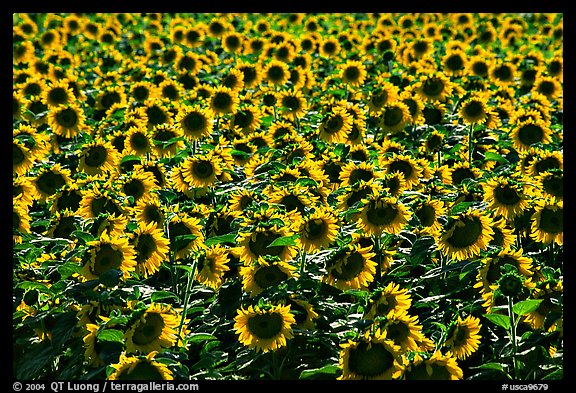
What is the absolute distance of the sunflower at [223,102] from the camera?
766cm

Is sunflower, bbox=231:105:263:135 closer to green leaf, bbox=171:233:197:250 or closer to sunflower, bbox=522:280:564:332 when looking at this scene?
green leaf, bbox=171:233:197:250

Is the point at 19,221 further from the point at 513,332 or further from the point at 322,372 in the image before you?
the point at 513,332

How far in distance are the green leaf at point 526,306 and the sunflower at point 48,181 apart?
3377 mm

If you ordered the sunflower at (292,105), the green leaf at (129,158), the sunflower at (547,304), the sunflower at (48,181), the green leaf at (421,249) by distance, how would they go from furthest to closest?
1. the sunflower at (292,105)
2. the green leaf at (129,158)
3. the sunflower at (48,181)
4. the green leaf at (421,249)
5. the sunflower at (547,304)

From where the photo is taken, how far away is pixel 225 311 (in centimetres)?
453

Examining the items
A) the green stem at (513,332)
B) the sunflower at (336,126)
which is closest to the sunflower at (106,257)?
the green stem at (513,332)

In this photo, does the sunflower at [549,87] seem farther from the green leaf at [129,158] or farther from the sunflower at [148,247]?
the sunflower at [148,247]

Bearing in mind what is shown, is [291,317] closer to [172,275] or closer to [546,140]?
[172,275]

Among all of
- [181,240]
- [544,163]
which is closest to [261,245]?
[181,240]

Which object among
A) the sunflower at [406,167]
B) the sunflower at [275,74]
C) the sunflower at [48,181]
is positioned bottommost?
the sunflower at [48,181]

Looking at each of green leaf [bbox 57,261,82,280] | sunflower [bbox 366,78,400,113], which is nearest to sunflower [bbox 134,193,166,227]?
green leaf [bbox 57,261,82,280]

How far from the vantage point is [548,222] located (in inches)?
195

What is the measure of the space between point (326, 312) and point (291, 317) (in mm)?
508

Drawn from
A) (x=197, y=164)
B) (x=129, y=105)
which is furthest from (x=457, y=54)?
(x=197, y=164)
